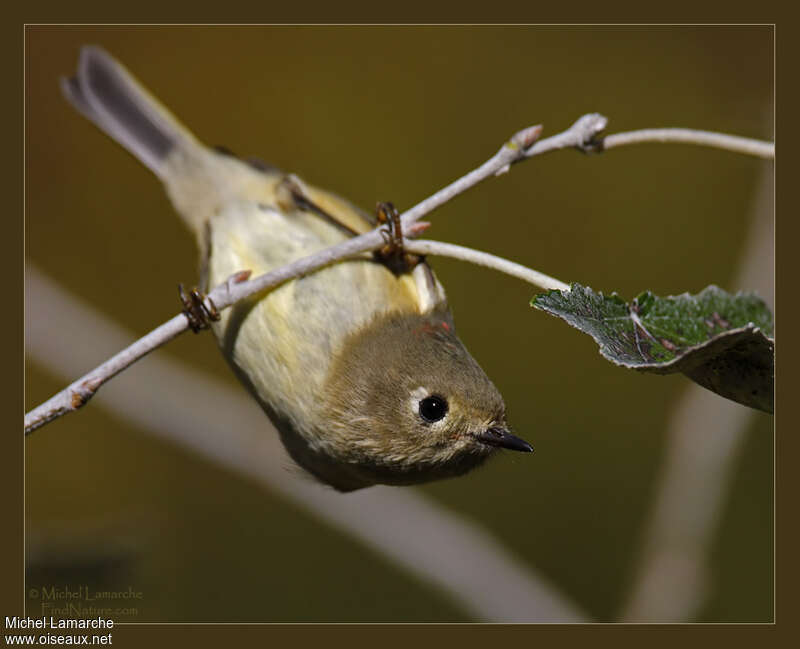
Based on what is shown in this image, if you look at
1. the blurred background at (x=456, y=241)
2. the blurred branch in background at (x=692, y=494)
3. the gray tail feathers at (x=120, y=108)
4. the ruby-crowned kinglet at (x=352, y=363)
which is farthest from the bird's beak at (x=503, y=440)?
the gray tail feathers at (x=120, y=108)

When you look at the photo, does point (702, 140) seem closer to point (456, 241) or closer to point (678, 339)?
point (678, 339)

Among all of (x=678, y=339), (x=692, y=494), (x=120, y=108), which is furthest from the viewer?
(x=120, y=108)

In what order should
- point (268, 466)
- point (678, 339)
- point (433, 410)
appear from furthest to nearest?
point (268, 466)
point (433, 410)
point (678, 339)

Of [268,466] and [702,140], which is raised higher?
[702,140]

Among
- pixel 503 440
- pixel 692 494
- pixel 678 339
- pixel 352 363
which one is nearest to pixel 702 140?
pixel 678 339

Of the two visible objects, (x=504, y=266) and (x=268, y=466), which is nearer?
(x=504, y=266)

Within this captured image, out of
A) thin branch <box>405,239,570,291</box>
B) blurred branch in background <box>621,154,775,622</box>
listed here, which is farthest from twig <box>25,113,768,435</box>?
blurred branch in background <box>621,154,775,622</box>

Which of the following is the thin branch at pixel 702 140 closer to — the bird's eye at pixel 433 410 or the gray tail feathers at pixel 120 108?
the bird's eye at pixel 433 410
